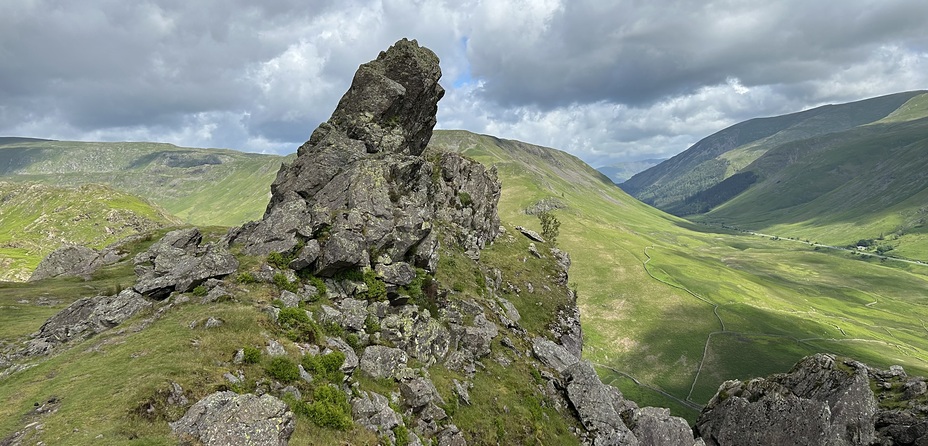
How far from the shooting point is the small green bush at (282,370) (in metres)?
25.0

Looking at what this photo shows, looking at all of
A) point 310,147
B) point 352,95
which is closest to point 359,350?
point 310,147

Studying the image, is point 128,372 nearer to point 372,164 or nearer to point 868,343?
point 372,164

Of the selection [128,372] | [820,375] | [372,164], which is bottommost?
[820,375]

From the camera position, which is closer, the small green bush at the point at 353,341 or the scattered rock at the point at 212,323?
the scattered rock at the point at 212,323

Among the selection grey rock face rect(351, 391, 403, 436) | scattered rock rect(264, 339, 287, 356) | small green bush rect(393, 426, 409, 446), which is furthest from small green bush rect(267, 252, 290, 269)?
small green bush rect(393, 426, 409, 446)

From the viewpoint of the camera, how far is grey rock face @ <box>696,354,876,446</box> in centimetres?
4847

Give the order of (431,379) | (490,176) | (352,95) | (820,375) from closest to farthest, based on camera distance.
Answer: (431,379) < (820,375) < (352,95) < (490,176)

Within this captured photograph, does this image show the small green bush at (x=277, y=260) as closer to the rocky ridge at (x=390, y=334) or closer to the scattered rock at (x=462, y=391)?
the rocky ridge at (x=390, y=334)

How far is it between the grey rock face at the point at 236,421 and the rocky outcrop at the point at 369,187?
54.7 feet

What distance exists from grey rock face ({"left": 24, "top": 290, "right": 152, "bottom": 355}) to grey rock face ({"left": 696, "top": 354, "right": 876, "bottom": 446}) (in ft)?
229

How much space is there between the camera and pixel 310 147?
54031 millimetres

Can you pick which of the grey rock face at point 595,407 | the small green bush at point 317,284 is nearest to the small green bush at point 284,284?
the small green bush at point 317,284

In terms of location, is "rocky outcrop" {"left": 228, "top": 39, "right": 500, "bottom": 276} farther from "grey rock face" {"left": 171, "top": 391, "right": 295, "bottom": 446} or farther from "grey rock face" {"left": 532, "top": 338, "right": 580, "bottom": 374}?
"grey rock face" {"left": 532, "top": 338, "right": 580, "bottom": 374}

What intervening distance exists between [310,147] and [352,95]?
11.2 meters
